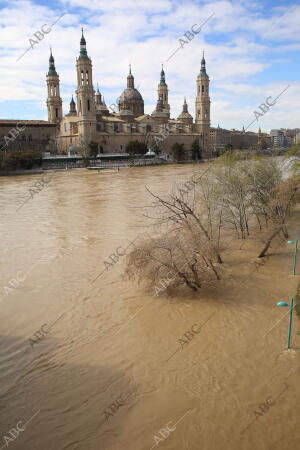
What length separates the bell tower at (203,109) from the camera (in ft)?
240

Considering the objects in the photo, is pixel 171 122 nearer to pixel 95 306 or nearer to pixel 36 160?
pixel 36 160

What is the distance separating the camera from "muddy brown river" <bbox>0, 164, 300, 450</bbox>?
18.3ft

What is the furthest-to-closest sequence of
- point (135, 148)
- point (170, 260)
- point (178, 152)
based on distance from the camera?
1. point (178, 152)
2. point (135, 148)
3. point (170, 260)

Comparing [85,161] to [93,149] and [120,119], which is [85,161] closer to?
[93,149]

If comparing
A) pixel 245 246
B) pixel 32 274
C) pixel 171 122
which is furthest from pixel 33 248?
pixel 171 122

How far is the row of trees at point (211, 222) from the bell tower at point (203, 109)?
199 ft

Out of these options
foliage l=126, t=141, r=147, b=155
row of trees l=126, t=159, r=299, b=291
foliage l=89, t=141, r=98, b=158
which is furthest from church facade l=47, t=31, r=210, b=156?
row of trees l=126, t=159, r=299, b=291

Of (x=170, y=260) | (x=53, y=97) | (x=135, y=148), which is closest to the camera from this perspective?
(x=170, y=260)

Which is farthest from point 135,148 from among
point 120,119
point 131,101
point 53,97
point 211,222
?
point 211,222

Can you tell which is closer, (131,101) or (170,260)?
(170,260)

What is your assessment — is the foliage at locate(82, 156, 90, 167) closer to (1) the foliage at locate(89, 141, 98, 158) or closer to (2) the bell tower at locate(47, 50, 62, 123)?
(1) the foliage at locate(89, 141, 98, 158)

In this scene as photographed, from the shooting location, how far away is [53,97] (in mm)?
65375

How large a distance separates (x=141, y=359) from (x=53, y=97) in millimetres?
65291

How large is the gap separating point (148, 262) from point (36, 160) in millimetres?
42631
